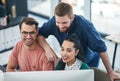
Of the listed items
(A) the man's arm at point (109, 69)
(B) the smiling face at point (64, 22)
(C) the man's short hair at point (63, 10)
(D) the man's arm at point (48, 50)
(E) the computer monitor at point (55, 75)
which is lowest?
(A) the man's arm at point (109, 69)

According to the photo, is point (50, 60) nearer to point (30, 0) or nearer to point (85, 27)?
point (85, 27)

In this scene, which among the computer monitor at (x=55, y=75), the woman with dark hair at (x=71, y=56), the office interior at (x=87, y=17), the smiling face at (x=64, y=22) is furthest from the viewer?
the office interior at (x=87, y=17)

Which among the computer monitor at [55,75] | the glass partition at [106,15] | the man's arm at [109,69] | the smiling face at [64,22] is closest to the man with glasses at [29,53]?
the smiling face at [64,22]

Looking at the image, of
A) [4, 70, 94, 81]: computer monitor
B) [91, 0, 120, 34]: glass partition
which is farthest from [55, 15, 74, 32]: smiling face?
[91, 0, 120, 34]: glass partition

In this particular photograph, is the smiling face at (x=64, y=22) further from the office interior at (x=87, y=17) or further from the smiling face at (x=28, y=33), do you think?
the office interior at (x=87, y=17)

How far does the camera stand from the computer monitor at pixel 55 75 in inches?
58.0

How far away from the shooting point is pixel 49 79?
4.85ft

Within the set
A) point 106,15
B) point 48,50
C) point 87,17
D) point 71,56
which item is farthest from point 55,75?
point 106,15

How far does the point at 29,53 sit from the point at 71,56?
1.57ft

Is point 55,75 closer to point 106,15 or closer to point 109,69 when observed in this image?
point 109,69

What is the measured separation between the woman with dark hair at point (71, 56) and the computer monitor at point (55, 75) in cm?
Answer: 43

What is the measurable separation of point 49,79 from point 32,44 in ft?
2.66

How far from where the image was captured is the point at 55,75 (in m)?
1.47

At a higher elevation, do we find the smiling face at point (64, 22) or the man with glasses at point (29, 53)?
the smiling face at point (64, 22)
